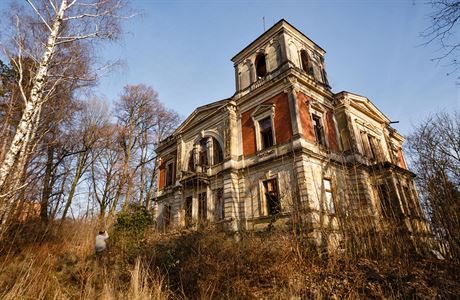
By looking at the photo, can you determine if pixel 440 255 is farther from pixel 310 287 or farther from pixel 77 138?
pixel 77 138

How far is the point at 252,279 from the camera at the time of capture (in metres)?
6.27

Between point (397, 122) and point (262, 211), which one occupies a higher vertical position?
point (397, 122)

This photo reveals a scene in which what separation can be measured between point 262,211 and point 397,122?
16199mm

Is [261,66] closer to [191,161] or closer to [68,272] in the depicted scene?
[191,161]

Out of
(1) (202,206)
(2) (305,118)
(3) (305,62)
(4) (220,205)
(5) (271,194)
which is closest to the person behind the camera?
(5) (271,194)

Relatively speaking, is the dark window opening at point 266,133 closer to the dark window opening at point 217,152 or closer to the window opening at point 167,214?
the dark window opening at point 217,152

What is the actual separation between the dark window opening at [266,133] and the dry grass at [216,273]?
8.58m

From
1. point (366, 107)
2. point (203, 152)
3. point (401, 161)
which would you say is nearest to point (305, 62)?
point (366, 107)

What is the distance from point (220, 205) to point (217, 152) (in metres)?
4.21

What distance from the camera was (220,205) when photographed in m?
16.4

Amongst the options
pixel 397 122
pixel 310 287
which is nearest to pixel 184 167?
pixel 310 287

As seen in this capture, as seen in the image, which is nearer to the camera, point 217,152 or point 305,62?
point 217,152

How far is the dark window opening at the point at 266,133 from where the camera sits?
52.1 feet

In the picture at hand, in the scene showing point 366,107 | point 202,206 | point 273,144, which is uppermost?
point 366,107
